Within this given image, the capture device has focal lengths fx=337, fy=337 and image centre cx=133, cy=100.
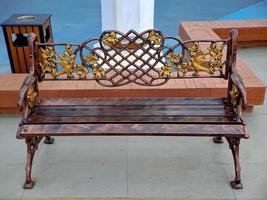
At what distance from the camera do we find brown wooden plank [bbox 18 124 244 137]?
2234 mm

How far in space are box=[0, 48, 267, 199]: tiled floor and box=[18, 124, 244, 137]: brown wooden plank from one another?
1.33ft

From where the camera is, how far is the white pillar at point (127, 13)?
138 inches

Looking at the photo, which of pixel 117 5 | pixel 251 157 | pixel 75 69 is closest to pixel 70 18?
pixel 117 5

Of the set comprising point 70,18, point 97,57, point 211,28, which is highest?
point 97,57

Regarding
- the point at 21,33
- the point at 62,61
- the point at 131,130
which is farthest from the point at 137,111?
Answer: the point at 21,33

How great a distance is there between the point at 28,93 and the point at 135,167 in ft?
3.17

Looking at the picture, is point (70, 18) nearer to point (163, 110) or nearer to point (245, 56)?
point (245, 56)

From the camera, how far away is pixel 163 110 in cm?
251

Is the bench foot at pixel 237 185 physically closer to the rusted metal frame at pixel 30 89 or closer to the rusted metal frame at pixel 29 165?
the rusted metal frame at pixel 29 165

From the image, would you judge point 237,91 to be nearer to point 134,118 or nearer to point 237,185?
point 237,185

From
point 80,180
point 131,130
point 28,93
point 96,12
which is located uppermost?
point 28,93

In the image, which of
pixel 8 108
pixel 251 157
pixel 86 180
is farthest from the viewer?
pixel 8 108

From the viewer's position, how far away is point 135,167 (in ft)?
8.44

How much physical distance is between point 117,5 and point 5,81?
1361 millimetres
